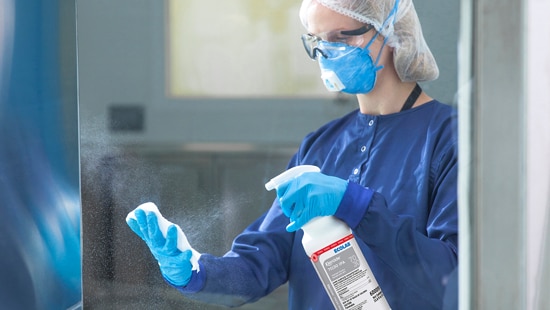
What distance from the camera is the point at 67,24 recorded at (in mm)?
2299

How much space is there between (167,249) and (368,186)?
514 mm

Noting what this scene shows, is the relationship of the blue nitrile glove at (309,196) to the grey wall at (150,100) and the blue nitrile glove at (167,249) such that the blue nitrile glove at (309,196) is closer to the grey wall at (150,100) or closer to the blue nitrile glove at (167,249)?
the blue nitrile glove at (167,249)

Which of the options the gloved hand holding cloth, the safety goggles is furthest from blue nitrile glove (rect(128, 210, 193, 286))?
the safety goggles

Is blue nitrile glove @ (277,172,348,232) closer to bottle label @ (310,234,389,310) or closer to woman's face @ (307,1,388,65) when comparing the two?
bottle label @ (310,234,389,310)

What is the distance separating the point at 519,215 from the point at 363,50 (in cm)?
69

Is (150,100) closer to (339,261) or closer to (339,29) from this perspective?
(339,29)

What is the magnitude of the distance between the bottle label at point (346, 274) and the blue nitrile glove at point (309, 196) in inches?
3.5

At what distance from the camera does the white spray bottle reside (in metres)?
1.69

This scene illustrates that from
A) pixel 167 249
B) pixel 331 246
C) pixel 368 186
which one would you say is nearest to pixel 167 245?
pixel 167 249

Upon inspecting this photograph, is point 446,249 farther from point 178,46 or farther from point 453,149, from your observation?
point 178,46

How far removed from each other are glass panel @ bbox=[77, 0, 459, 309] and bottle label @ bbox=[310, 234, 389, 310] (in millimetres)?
410

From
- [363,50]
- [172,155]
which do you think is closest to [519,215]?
[363,50]

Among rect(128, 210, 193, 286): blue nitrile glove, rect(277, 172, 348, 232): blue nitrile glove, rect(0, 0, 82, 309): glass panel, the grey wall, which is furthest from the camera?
rect(0, 0, 82, 309): glass panel

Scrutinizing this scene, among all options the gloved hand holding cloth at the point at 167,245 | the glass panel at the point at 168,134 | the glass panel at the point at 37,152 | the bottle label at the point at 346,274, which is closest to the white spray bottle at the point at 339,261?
the bottle label at the point at 346,274
